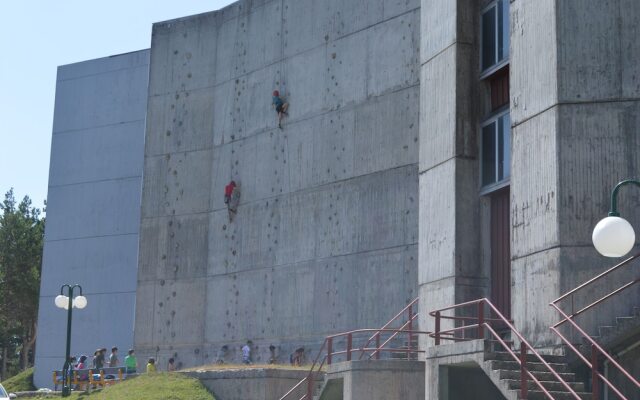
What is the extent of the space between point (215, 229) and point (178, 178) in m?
3.29

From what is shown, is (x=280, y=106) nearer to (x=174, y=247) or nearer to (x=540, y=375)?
(x=174, y=247)

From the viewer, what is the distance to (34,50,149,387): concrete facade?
46.2 metres

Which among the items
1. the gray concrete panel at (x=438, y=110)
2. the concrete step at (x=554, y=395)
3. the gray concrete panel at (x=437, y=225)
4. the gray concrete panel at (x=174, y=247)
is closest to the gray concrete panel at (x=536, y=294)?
the concrete step at (x=554, y=395)

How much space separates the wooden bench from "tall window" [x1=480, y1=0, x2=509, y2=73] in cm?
1414

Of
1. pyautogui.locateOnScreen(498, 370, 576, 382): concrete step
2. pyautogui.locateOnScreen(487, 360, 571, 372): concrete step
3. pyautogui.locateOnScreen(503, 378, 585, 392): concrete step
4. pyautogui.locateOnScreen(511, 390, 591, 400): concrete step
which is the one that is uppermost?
pyautogui.locateOnScreen(487, 360, 571, 372): concrete step

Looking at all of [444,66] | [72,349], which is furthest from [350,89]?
[72,349]

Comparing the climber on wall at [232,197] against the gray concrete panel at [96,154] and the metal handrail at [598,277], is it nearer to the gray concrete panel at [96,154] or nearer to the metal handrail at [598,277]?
the gray concrete panel at [96,154]

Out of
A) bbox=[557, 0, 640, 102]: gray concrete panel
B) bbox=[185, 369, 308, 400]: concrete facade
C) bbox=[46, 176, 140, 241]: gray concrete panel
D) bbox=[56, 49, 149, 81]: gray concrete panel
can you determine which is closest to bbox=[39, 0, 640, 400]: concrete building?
bbox=[557, 0, 640, 102]: gray concrete panel

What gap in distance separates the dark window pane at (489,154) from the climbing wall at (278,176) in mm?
6236

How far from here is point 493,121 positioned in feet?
83.9

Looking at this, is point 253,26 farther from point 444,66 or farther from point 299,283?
point 444,66

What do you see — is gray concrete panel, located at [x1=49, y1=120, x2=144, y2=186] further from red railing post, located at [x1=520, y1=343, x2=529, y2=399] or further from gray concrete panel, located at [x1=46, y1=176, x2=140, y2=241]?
red railing post, located at [x1=520, y1=343, x2=529, y2=399]

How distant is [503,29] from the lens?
25641 millimetres

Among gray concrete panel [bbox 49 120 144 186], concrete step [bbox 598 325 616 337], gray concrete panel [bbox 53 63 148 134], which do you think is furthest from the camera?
gray concrete panel [bbox 53 63 148 134]
